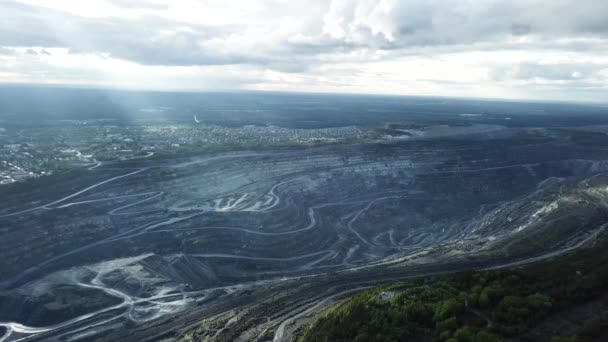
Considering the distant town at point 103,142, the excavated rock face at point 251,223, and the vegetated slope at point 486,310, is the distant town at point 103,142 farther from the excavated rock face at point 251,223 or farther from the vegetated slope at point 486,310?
the vegetated slope at point 486,310

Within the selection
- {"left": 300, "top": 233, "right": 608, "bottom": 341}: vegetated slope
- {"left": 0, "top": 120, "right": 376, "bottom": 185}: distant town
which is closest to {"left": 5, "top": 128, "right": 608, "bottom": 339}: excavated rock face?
{"left": 0, "top": 120, "right": 376, "bottom": 185}: distant town

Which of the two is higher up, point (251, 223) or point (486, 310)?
point (486, 310)

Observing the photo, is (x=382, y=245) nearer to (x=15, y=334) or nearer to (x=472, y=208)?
(x=472, y=208)

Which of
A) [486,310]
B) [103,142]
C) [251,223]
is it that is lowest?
[251,223]

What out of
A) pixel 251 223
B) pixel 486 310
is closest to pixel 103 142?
pixel 251 223

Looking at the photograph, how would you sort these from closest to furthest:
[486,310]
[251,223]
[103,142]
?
[486,310]
[251,223]
[103,142]

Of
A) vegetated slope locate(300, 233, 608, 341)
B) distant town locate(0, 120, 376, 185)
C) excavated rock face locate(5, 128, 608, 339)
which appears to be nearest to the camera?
vegetated slope locate(300, 233, 608, 341)

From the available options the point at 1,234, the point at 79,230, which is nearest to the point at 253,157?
the point at 79,230

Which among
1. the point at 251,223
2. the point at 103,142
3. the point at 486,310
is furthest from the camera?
the point at 103,142

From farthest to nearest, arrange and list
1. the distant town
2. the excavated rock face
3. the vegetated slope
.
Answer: the distant town, the excavated rock face, the vegetated slope

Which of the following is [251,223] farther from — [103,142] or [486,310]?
[103,142]

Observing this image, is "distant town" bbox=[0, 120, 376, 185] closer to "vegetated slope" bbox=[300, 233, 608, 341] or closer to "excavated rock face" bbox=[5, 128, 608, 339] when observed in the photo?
"excavated rock face" bbox=[5, 128, 608, 339]
